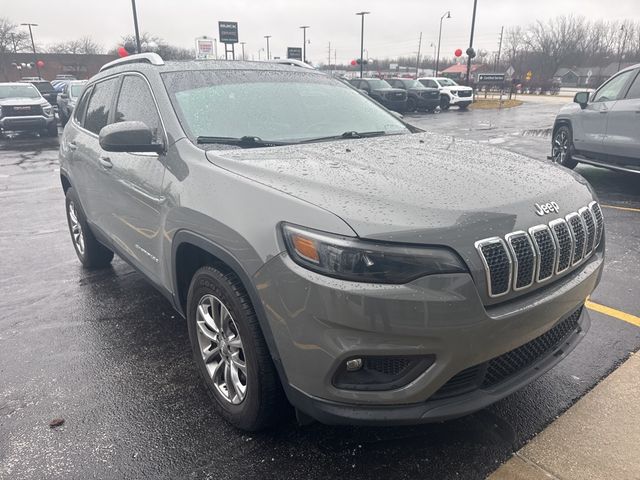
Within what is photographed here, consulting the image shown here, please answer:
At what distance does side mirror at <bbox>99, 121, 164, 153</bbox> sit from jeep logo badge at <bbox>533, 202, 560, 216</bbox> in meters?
2.02

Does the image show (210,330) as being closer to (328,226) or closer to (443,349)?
(328,226)

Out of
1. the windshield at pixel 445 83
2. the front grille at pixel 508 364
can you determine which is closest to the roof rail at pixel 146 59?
the front grille at pixel 508 364

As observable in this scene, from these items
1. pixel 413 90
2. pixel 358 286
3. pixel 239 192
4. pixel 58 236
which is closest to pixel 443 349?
pixel 358 286

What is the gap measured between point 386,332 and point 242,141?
5.10 ft

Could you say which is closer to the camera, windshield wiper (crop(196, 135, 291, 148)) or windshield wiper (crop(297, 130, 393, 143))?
windshield wiper (crop(196, 135, 291, 148))

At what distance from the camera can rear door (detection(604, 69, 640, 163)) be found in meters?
7.01

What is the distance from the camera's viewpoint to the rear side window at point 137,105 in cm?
308

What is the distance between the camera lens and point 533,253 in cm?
203

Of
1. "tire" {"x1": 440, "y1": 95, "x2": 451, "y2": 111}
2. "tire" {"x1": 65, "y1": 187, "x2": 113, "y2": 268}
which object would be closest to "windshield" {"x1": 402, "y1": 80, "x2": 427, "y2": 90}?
"tire" {"x1": 440, "y1": 95, "x2": 451, "y2": 111}

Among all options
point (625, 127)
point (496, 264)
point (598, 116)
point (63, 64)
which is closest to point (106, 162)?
point (496, 264)

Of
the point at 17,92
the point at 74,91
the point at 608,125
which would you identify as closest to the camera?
the point at 608,125

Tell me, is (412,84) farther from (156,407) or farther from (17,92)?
(156,407)

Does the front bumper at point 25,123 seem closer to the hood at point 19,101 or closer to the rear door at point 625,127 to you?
the hood at point 19,101

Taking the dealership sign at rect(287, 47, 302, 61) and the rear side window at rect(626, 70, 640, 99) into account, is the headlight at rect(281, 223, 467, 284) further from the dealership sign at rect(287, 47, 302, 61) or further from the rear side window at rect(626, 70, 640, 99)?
the dealership sign at rect(287, 47, 302, 61)
